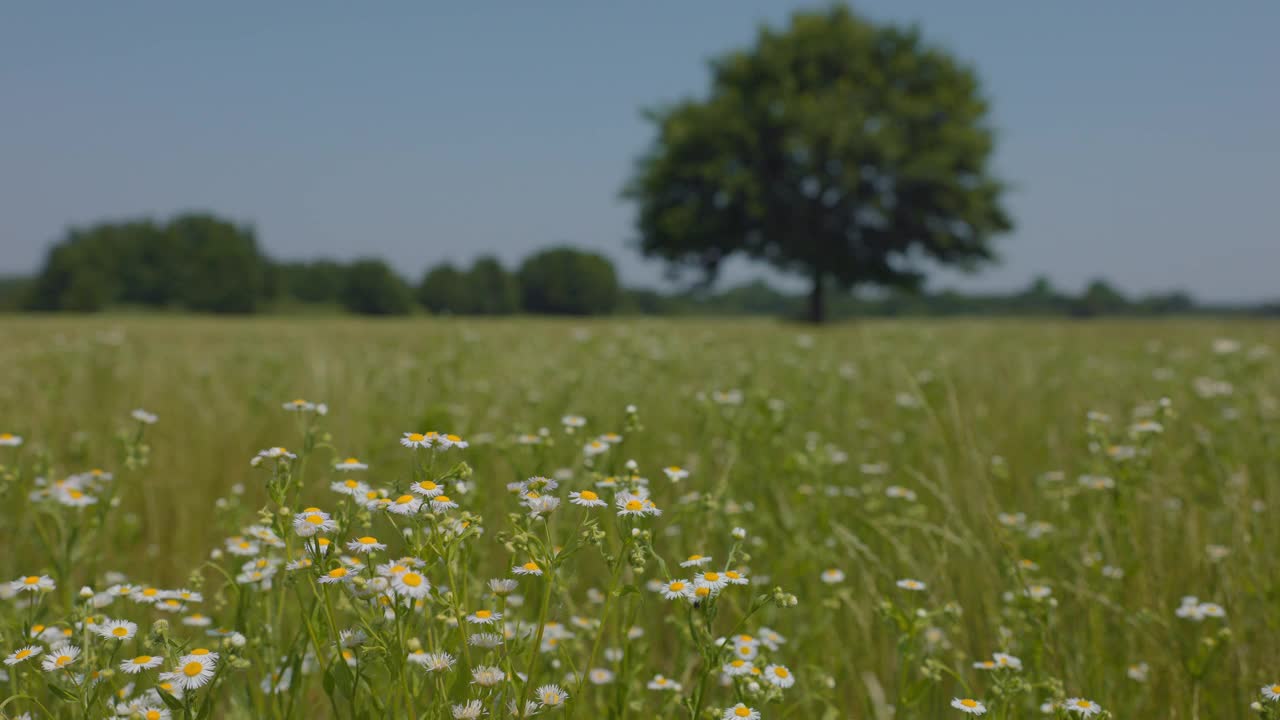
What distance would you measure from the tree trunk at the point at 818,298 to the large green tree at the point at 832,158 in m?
0.08

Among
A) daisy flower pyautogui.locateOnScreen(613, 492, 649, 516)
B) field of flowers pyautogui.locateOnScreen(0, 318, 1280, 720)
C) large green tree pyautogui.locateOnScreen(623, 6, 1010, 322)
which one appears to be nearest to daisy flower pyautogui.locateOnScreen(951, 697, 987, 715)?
field of flowers pyautogui.locateOnScreen(0, 318, 1280, 720)

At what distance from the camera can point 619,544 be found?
102 inches

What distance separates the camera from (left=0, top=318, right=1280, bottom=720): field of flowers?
1450 millimetres

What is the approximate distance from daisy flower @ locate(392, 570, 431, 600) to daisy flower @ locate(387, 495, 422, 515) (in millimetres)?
104

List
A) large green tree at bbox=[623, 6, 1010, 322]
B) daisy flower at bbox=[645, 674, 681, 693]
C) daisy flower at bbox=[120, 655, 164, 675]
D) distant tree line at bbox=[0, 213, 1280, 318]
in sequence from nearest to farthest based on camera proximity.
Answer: daisy flower at bbox=[120, 655, 164, 675] < daisy flower at bbox=[645, 674, 681, 693] < large green tree at bbox=[623, 6, 1010, 322] < distant tree line at bbox=[0, 213, 1280, 318]

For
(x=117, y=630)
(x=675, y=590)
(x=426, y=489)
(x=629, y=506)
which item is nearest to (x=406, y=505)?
(x=426, y=489)

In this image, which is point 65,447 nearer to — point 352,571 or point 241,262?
point 352,571

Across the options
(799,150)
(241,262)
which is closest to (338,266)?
(241,262)

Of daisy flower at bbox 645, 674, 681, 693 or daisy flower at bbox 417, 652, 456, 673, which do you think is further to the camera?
daisy flower at bbox 645, 674, 681, 693

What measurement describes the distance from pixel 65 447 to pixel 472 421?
7.17ft

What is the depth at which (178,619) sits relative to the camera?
1.95m

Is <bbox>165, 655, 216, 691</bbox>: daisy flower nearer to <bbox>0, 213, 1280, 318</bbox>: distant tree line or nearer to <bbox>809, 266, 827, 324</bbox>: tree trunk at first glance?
<bbox>809, 266, 827, 324</bbox>: tree trunk

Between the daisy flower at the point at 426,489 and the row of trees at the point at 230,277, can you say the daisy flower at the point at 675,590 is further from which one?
the row of trees at the point at 230,277

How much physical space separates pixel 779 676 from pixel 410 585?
2.84ft
